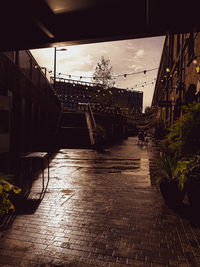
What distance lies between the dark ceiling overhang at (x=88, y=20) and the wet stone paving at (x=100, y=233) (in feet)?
12.5

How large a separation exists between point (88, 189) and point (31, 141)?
34.5 ft

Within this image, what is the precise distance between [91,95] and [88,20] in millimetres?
41582

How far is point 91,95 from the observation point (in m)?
45.7

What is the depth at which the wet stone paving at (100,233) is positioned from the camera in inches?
118

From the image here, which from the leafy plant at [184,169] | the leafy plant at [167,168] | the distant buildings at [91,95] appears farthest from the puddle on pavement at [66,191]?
the distant buildings at [91,95]

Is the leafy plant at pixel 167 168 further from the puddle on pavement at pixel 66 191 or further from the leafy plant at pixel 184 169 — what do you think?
the puddle on pavement at pixel 66 191

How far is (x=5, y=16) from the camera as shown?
13.9 feet

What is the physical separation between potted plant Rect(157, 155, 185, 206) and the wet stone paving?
271mm

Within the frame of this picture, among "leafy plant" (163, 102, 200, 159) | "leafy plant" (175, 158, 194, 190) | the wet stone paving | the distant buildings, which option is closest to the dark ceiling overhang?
"leafy plant" (163, 102, 200, 159)

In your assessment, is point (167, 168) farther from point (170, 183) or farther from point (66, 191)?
point (66, 191)

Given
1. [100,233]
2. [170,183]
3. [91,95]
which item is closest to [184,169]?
[170,183]

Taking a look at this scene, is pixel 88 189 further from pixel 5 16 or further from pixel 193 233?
pixel 5 16

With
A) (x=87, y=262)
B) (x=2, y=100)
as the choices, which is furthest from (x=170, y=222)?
(x=2, y=100)

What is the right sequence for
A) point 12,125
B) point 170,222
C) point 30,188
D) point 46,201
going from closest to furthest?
point 170,222, point 46,201, point 30,188, point 12,125
